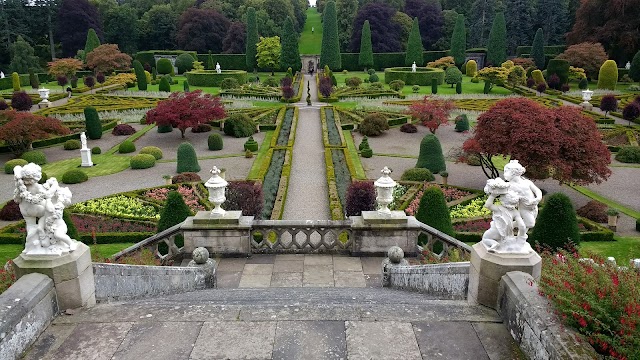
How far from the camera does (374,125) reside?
3111 centimetres

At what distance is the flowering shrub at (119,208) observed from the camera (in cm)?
1691

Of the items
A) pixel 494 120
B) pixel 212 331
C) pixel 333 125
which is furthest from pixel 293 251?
pixel 333 125

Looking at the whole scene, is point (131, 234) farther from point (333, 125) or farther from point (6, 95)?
point (6, 95)

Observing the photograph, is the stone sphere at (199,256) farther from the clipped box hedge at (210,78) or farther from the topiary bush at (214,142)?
the clipped box hedge at (210,78)

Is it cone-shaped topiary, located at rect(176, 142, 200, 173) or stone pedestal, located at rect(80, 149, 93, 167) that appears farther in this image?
stone pedestal, located at rect(80, 149, 93, 167)

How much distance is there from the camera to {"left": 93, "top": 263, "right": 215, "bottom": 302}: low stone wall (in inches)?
282

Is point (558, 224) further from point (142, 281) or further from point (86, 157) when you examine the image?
point (86, 157)

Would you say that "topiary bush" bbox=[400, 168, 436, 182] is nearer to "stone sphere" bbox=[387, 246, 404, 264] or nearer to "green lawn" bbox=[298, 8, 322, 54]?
"stone sphere" bbox=[387, 246, 404, 264]

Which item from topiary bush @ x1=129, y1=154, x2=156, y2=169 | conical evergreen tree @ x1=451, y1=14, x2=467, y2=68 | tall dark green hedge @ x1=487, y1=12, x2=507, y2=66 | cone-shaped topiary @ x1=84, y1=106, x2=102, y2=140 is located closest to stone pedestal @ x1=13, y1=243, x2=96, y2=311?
topiary bush @ x1=129, y1=154, x2=156, y2=169

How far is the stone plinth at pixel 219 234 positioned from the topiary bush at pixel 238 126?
19.8 metres

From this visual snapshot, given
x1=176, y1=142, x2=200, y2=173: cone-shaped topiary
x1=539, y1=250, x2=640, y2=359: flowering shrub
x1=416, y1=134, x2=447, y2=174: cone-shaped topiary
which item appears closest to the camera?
x1=539, y1=250, x2=640, y2=359: flowering shrub

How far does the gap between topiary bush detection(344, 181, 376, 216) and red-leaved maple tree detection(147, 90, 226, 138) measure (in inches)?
652

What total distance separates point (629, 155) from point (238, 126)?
22068 millimetres

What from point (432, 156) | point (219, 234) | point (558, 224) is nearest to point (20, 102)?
point (432, 156)
